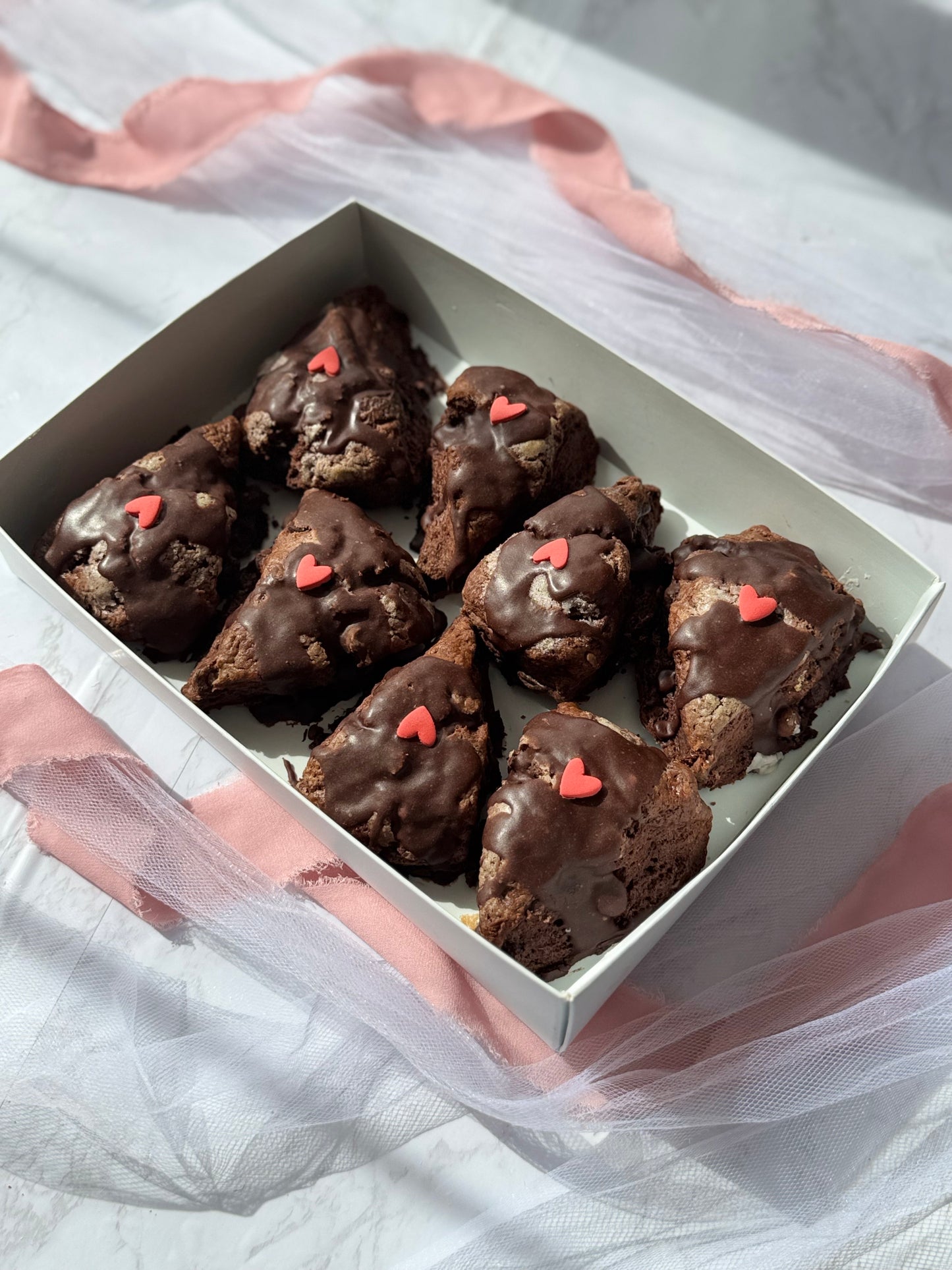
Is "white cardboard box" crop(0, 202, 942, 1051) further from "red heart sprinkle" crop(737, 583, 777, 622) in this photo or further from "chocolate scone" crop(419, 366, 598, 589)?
"red heart sprinkle" crop(737, 583, 777, 622)

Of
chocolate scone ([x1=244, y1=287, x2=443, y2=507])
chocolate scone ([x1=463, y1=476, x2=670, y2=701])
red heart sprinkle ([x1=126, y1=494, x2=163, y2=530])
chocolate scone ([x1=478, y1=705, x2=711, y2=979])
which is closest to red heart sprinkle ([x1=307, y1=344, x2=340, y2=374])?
chocolate scone ([x1=244, y1=287, x2=443, y2=507])

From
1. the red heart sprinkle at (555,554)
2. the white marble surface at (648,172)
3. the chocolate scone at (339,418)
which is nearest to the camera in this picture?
the red heart sprinkle at (555,554)

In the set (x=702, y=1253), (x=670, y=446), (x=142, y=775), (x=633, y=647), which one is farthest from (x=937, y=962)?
(x=142, y=775)

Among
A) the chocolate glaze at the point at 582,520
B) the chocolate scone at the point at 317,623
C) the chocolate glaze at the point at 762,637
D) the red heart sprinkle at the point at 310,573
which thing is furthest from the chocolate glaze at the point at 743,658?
the red heart sprinkle at the point at 310,573

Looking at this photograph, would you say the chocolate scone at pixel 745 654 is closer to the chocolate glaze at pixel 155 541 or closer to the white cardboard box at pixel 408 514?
the white cardboard box at pixel 408 514

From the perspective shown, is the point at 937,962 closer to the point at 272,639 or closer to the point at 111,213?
the point at 272,639

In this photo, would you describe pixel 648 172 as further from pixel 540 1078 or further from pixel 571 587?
pixel 540 1078
